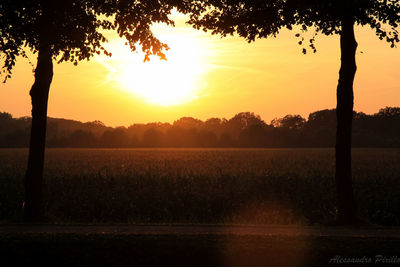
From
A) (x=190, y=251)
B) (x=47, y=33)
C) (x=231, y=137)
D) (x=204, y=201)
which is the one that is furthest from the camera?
(x=231, y=137)

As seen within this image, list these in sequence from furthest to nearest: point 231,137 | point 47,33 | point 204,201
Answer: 1. point 231,137
2. point 204,201
3. point 47,33

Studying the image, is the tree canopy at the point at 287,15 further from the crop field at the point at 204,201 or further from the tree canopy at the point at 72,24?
the crop field at the point at 204,201

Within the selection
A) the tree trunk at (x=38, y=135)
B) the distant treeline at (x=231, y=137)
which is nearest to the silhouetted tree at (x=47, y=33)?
the tree trunk at (x=38, y=135)

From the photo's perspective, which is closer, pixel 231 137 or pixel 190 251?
pixel 190 251

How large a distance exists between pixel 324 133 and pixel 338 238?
342ft

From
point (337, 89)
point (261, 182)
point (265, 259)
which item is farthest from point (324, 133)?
point (265, 259)

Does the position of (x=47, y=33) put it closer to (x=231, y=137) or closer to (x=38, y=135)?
(x=38, y=135)

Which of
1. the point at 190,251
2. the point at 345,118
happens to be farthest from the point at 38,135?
the point at 345,118

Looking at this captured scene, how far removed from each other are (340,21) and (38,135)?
1092 centimetres

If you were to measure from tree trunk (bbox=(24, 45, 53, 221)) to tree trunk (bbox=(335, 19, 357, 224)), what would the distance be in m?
9.80

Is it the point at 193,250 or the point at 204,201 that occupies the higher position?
the point at 193,250

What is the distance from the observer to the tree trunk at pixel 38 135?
17219 millimetres

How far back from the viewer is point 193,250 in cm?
1106

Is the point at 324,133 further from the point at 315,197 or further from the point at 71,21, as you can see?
the point at 71,21
